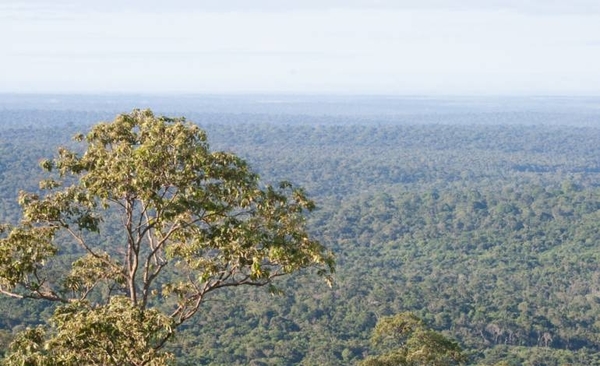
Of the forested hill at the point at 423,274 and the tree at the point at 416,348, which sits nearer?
the tree at the point at 416,348

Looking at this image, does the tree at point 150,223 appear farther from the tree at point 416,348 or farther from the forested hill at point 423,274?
the tree at point 416,348

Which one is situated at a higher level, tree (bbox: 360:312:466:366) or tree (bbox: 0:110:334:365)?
tree (bbox: 0:110:334:365)

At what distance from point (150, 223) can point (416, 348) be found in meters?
9.39

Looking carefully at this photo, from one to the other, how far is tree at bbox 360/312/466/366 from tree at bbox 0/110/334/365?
7.27 metres

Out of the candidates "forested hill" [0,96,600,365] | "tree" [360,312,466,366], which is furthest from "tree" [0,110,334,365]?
"tree" [360,312,466,366]

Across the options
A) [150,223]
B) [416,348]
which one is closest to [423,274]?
[416,348]

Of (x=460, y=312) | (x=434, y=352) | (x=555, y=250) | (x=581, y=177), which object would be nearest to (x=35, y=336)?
(x=434, y=352)

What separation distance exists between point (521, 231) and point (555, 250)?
26.1 ft

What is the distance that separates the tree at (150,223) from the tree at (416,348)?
727 cm

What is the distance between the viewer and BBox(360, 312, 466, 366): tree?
55.1 ft

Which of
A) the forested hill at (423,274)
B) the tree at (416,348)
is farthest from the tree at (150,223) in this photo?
the tree at (416,348)

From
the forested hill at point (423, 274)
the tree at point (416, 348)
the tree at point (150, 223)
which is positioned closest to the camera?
the tree at point (150, 223)

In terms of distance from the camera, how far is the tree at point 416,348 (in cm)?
1678

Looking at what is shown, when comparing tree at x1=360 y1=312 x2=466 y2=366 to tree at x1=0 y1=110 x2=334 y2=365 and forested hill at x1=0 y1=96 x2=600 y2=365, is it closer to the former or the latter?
tree at x1=0 y1=110 x2=334 y2=365
